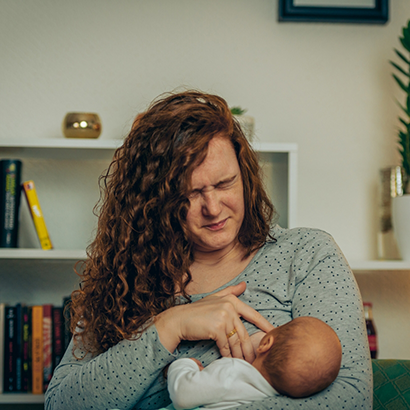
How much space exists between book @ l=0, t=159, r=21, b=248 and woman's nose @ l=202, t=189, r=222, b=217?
41.1 inches

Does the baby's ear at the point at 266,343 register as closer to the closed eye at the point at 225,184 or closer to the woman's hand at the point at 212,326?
the woman's hand at the point at 212,326

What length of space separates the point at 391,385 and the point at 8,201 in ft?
4.89

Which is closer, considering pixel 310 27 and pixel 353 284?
pixel 353 284

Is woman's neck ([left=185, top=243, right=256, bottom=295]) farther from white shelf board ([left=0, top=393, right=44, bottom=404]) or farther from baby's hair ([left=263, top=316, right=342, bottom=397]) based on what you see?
white shelf board ([left=0, top=393, right=44, bottom=404])

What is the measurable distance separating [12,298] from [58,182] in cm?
56

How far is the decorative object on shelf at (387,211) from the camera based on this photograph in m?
1.98

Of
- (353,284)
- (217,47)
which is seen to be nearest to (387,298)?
(353,284)

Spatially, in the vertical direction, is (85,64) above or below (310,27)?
below

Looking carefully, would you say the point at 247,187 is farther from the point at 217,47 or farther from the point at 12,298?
the point at 12,298

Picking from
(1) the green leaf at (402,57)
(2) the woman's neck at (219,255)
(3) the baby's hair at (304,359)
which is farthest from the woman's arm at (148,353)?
(1) the green leaf at (402,57)

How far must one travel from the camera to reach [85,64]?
2090 millimetres

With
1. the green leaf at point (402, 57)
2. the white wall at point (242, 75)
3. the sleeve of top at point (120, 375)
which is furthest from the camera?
the white wall at point (242, 75)

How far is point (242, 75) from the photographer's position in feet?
6.98

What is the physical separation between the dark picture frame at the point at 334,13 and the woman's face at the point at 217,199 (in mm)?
1206
